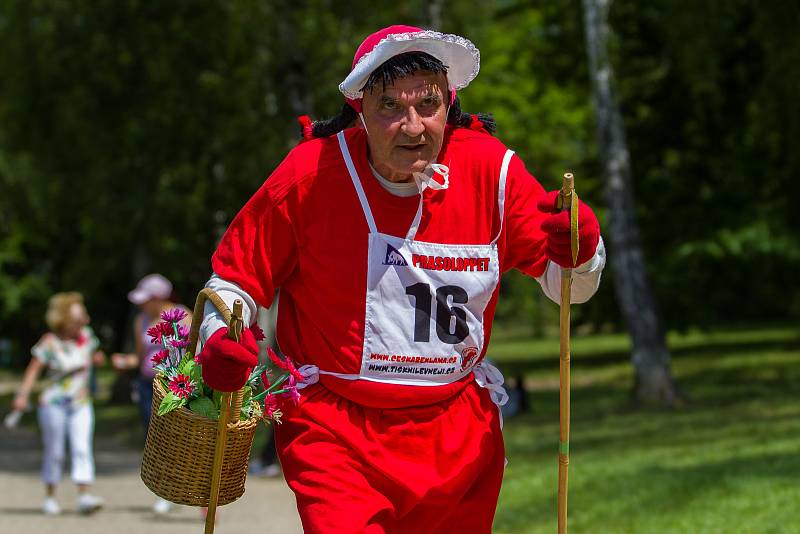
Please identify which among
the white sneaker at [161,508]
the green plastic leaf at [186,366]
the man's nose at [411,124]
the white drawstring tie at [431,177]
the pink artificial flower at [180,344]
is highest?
the man's nose at [411,124]

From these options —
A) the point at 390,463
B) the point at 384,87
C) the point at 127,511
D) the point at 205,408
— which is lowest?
the point at 127,511

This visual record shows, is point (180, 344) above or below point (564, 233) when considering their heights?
below

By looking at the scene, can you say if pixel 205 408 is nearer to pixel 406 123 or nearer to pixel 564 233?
pixel 406 123

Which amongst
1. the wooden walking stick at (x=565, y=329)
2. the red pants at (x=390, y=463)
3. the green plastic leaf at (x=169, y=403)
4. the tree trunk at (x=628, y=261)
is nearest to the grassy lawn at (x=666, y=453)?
the tree trunk at (x=628, y=261)

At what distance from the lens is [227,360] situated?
13.1 ft

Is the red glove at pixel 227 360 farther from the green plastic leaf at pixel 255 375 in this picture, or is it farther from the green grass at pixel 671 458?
the green grass at pixel 671 458

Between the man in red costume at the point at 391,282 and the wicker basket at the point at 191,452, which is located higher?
the man in red costume at the point at 391,282

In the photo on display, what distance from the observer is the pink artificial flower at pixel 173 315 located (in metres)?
4.54

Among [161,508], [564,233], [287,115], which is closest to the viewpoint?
[564,233]

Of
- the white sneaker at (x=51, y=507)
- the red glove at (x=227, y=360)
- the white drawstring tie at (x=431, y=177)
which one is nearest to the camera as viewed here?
the red glove at (x=227, y=360)

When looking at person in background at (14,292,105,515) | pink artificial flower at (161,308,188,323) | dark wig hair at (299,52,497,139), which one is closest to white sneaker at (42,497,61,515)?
person in background at (14,292,105,515)

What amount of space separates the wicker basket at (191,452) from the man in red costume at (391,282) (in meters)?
0.14

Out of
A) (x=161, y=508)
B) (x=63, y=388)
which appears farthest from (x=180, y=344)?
(x=63, y=388)

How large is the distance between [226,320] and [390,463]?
0.66 metres
